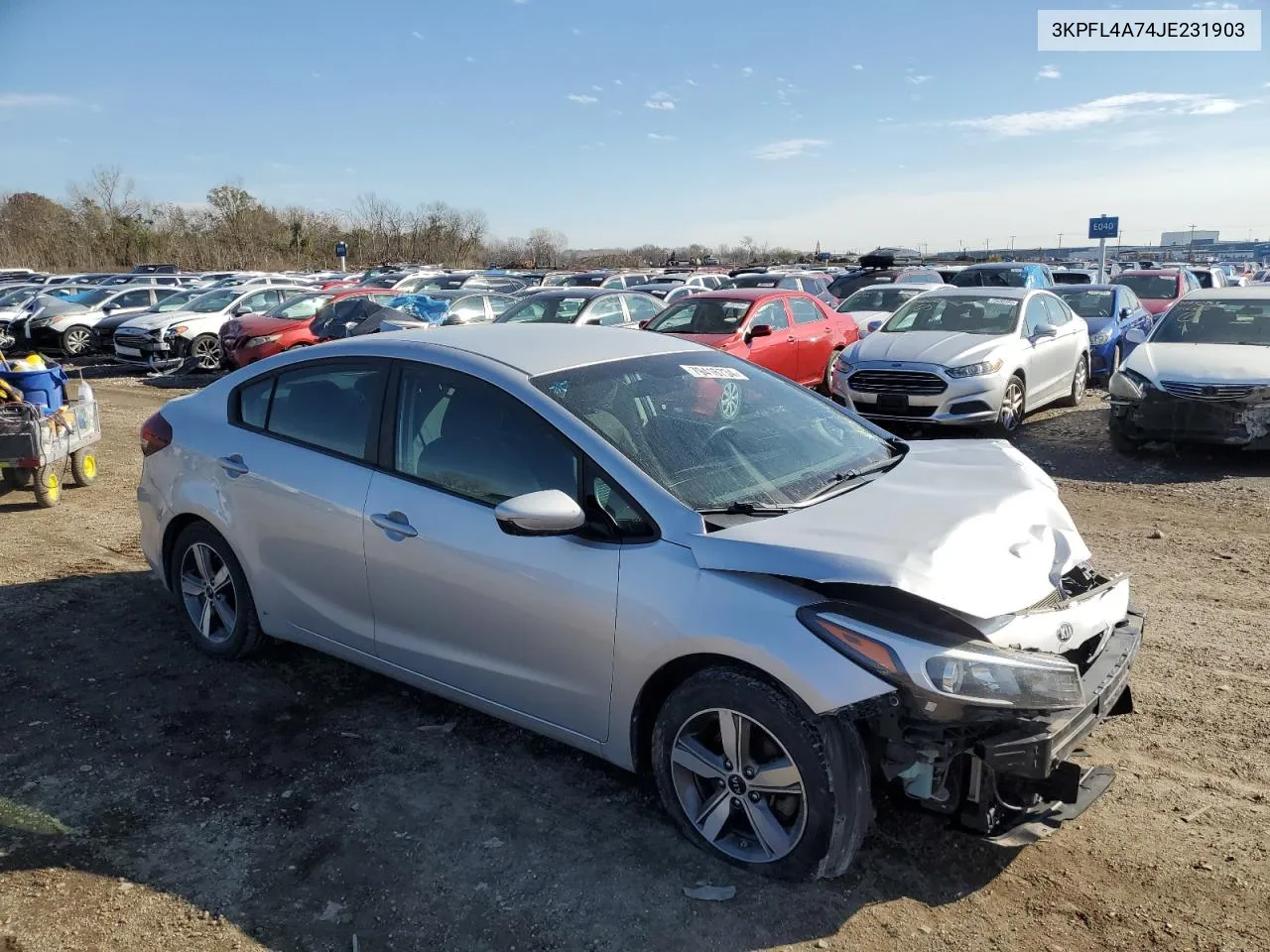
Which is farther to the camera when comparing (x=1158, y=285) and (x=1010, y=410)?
(x=1158, y=285)

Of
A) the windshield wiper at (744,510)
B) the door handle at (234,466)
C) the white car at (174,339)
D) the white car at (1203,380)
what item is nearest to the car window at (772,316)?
the white car at (1203,380)

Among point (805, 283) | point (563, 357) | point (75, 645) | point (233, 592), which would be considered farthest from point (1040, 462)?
point (805, 283)

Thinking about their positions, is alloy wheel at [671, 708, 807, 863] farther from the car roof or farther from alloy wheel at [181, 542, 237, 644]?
alloy wheel at [181, 542, 237, 644]

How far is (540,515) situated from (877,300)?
49.0 ft

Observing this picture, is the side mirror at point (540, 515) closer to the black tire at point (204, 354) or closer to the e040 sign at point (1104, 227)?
the black tire at point (204, 354)

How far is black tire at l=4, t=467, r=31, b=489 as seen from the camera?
28.0 ft

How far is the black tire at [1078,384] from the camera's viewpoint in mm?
12391

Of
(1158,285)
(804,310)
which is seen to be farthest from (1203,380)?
(1158,285)

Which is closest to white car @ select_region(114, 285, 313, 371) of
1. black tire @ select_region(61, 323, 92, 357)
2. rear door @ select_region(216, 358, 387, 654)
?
black tire @ select_region(61, 323, 92, 357)

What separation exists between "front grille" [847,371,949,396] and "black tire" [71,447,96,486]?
308 inches

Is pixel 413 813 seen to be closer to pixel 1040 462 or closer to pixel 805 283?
pixel 1040 462

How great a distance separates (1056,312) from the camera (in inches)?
482

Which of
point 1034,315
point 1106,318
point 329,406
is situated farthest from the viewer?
point 1106,318

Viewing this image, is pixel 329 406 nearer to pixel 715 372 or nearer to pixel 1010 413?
pixel 715 372
